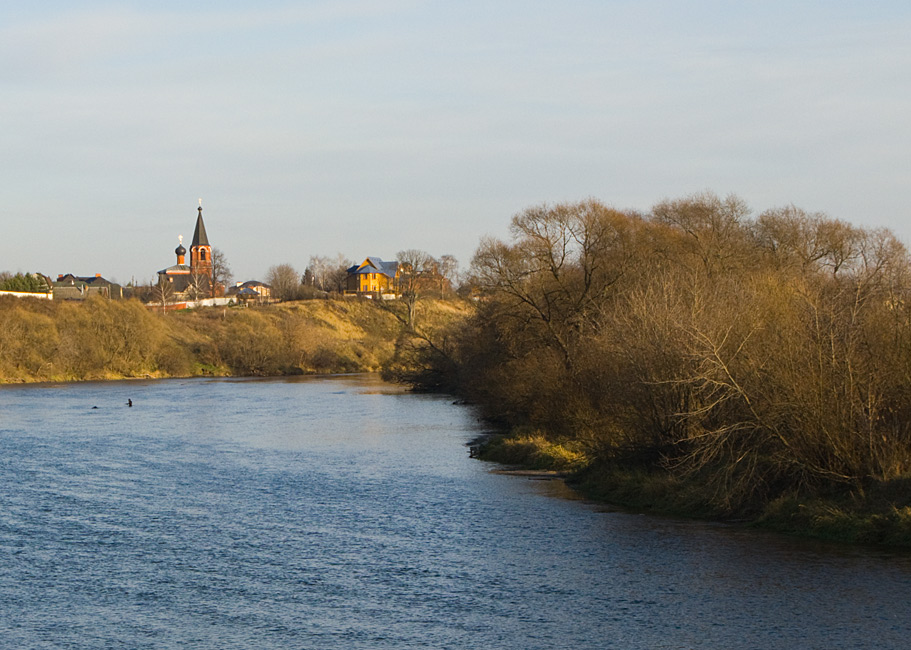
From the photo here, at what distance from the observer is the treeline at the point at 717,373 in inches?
892

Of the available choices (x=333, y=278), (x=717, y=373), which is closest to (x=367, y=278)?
(x=333, y=278)

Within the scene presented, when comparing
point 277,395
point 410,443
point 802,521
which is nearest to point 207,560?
point 802,521

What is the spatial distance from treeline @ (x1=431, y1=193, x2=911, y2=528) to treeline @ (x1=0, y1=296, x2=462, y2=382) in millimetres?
35065

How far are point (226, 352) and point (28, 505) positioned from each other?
81.7m

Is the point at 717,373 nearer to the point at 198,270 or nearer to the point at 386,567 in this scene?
the point at 386,567

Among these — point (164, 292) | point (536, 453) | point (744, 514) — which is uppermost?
point (164, 292)

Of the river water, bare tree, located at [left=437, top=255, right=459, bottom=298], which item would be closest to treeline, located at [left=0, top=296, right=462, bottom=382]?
bare tree, located at [left=437, top=255, right=459, bottom=298]

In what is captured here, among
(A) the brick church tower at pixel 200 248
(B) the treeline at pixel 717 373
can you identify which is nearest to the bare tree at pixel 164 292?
(A) the brick church tower at pixel 200 248

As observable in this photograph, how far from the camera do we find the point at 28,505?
28312 millimetres

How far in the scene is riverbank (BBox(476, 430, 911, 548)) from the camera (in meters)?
21.4

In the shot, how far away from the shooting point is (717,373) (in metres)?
24.5

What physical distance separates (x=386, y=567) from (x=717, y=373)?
32.0ft

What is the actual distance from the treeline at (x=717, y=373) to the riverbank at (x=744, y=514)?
219mm

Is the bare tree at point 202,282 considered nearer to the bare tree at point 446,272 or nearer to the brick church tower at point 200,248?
the brick church tower at point 200,248
